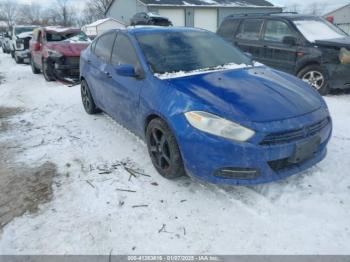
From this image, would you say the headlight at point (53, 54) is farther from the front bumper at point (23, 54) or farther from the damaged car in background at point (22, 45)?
the front bumper at point (23, 54)

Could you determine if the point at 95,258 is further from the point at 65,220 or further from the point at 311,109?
the point at 311,109

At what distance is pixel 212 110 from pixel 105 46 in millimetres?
2793

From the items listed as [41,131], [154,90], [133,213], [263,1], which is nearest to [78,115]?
[41,131]

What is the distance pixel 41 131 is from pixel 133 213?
306 centimetres

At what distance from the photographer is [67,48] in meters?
9.35

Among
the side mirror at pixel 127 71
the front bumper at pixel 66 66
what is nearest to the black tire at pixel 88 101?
the side mirror at pixel 127 71

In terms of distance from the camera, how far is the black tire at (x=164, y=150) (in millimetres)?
3207

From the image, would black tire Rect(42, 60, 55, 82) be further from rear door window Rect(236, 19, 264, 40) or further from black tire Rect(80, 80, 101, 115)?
rear door window Rect(236, 19, 264, 40)

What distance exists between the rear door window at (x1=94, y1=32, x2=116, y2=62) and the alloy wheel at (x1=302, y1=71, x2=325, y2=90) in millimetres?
4272

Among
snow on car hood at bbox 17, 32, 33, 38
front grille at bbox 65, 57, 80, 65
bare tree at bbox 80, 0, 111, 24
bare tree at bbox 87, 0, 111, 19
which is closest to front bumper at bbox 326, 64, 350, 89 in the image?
front grille at bbox 65, 57, 80, 65

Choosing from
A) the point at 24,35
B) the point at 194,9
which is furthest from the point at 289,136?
the point at 194,9

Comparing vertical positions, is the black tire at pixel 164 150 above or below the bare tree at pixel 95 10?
below

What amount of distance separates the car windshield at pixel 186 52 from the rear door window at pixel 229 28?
13.7 feet

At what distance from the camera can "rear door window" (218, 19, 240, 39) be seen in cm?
841
